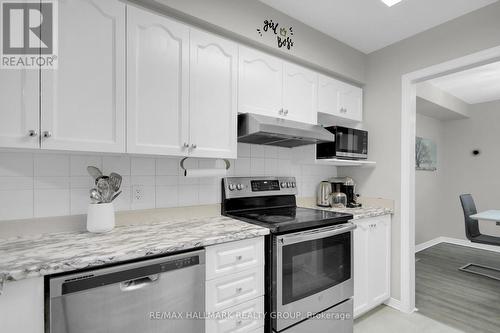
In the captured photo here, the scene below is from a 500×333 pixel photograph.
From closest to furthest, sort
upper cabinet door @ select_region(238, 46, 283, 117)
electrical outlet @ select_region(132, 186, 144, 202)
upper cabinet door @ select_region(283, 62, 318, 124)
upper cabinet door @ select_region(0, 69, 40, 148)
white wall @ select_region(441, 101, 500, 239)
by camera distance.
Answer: upper cabinet door @ select_region(0, 69, 40, 148) → electrical outlet @ select_region(132, 186, 144, 202) → upper cabinet door @ select_region(238, 46, 283, 117) → upper cabinet door @ select_region(283, 62, 318, 124) → white wall @ select_region(441, 101, 500, 239)

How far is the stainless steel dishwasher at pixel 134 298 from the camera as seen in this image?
0.94 m

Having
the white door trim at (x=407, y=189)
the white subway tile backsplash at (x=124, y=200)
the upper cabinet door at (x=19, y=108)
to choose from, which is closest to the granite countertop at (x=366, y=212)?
the white door trim at (x=407, y=189)

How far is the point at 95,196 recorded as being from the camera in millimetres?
1346

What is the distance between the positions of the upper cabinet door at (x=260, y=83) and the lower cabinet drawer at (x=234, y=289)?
106 cm

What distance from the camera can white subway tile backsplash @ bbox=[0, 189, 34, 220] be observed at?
1.25m

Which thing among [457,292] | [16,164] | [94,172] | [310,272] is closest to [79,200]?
[94,172]

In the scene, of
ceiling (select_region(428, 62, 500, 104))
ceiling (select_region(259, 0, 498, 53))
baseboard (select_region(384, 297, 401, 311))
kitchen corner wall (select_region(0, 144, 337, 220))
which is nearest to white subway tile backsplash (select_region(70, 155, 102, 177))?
kitchen corner wall (select_region(0, 144, 337, 220))

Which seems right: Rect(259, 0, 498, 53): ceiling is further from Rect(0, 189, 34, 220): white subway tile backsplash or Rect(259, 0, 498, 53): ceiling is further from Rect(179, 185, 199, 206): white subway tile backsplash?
Rect(0, 189, 34, 220): white subway tile backsplash

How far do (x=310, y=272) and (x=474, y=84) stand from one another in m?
3.77

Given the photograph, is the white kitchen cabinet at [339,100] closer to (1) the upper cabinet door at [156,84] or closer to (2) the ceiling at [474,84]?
(1) the upper cabinet door at [156,84]

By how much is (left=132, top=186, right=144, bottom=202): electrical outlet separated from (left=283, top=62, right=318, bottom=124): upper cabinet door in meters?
1.20

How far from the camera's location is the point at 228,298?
1.35 metres

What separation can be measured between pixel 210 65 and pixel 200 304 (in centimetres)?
138

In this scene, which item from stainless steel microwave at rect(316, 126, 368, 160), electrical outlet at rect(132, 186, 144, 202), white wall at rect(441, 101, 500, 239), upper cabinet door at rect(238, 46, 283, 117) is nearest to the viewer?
electrical outlet at rect(132, 186, 144, 202)
